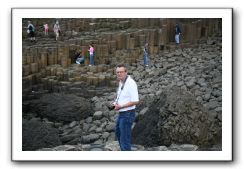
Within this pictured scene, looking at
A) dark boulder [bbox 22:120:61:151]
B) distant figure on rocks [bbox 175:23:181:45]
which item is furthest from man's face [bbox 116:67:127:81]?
dark boulder [bbox 22:120:61:151]

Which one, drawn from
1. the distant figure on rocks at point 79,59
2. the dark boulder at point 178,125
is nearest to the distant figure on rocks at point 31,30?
the distant figure on rocks at point 79,59

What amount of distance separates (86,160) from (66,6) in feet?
3.77

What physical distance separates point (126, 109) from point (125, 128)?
14cm

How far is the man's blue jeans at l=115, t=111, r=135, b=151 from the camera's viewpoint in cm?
874

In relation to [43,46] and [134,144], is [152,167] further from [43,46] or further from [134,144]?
[43,46]

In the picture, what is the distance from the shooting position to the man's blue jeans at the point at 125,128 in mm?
8742

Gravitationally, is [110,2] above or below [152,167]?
above

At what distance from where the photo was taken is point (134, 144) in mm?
8773

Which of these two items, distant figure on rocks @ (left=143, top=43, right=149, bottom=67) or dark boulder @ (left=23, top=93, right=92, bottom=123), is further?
distant figure on rocks @ (left=143, top=43, right=149, bottom=67)

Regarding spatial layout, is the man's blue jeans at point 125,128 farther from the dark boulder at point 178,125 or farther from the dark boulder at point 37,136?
the dark boulder at point 37,136

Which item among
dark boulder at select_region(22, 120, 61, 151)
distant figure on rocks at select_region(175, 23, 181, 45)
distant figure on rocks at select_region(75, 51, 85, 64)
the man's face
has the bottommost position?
dark boulder at select_region(22, 120, 61, 151)

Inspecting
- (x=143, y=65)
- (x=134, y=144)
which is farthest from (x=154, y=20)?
(x=134, y=144)

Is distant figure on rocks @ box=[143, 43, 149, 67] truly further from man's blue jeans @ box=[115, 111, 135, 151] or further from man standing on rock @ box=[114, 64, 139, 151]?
man's blue jeans @ box=[115, 111, 135, 151]

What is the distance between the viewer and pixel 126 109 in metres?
8.75
